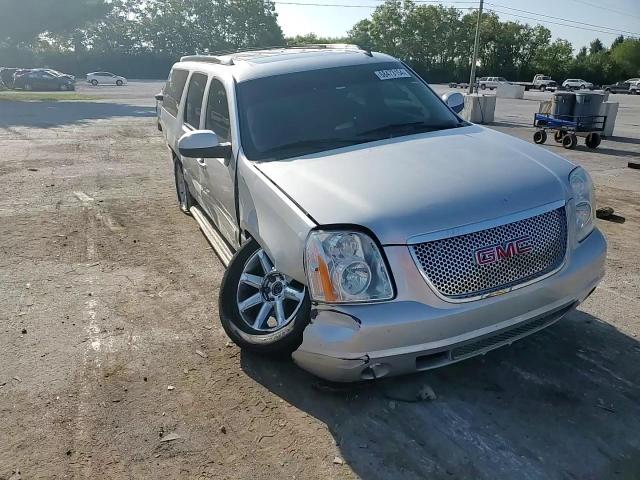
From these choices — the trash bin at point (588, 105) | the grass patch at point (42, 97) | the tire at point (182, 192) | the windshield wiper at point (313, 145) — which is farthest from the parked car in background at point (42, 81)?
the windshield wiper at point (313, 145)

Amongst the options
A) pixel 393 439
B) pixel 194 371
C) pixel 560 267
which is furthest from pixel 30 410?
pixel 560 267

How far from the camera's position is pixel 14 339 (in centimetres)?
394

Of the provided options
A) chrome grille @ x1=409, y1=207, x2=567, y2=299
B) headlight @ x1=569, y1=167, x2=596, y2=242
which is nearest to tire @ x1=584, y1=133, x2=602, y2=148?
headlight @ x1=569, y1=167, x2=596, y2=242

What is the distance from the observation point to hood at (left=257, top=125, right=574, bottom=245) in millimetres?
2801

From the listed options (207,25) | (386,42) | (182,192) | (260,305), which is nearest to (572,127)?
(182,192)

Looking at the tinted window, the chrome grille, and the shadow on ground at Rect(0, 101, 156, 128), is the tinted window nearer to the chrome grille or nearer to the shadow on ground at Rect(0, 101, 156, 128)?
the chrome grille

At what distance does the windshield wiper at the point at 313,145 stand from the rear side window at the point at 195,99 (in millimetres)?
1589

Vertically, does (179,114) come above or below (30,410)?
above

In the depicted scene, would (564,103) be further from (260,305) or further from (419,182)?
(260,305)

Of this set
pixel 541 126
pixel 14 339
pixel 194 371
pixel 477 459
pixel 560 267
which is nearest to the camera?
pixel 477 459

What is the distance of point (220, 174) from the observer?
4.30 metres

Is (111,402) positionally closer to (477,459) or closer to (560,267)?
(477,459)

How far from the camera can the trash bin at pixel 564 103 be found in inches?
535

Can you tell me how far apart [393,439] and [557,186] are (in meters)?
1.67
